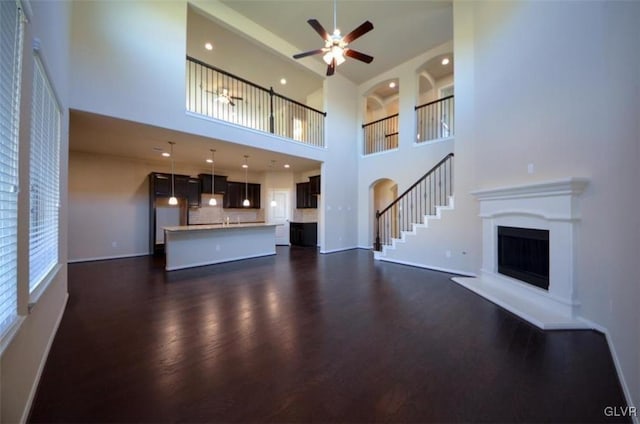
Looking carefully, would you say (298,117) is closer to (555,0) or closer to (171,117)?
(171,117)

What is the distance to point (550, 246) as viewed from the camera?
10.0 ft

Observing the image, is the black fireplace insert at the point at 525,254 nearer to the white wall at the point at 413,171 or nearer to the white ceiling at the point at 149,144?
the white wall at the point at 413,171

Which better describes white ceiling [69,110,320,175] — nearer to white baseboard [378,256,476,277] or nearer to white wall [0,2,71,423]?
white wall [0,2,71,423]

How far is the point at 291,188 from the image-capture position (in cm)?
953

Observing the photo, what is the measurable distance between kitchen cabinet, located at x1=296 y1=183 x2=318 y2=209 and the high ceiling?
157 inches

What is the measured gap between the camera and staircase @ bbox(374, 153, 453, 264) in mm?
5496

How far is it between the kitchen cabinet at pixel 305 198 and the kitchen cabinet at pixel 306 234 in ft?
2.13

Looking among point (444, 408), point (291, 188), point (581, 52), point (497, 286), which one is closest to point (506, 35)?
point (581, 52)

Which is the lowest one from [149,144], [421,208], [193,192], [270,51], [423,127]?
[421,208]

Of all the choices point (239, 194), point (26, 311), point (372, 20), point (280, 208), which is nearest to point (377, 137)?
point (372, 20)

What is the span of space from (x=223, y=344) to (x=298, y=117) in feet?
27.8

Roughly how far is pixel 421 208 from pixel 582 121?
12.6 ft

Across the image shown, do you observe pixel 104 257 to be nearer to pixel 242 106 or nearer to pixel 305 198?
pixel 242 106

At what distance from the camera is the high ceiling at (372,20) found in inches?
205
